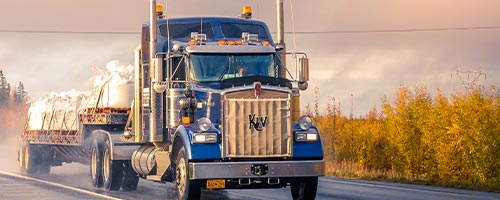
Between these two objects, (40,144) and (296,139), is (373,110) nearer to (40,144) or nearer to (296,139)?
(40,144)

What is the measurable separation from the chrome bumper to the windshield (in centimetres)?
194

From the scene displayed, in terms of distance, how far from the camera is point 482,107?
35.9 meters

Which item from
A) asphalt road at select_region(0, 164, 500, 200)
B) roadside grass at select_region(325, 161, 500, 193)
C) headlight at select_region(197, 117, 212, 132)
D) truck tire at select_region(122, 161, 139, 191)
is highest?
headlight at select_region(197, 117, 212, 132)

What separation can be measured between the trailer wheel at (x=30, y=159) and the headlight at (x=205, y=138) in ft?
54.3

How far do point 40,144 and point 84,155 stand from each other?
5133 millimetres

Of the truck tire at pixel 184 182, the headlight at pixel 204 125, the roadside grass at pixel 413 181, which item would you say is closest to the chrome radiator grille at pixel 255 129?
the headlight at pixel 204 125

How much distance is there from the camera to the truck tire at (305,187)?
665 inches

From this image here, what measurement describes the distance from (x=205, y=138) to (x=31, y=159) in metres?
17.0

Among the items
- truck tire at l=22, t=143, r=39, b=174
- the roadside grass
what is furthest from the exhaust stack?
truck tire at l=22, t=143, r=39, b=174

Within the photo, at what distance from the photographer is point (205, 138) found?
623 inches

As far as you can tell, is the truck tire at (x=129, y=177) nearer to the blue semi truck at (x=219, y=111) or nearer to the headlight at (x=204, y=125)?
the blue semi truck at (x=219, y=111)

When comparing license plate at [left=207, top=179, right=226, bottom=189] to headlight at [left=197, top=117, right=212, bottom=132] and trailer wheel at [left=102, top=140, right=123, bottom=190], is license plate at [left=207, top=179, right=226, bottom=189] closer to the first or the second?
headlight at [left=197, top=117, right=212, bottom=132]

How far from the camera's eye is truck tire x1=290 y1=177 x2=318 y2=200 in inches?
665

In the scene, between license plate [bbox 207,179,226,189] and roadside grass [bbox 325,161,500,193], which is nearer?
license plate [bbox 207,179,226,189]
